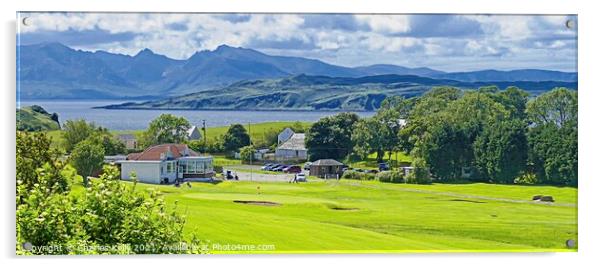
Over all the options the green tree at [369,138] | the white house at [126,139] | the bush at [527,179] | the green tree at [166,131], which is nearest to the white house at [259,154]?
the green tree at [166,131]

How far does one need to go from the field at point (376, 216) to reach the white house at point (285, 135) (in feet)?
1.36

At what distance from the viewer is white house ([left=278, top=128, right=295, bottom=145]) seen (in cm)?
944

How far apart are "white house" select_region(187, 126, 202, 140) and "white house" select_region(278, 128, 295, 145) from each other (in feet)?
2.46

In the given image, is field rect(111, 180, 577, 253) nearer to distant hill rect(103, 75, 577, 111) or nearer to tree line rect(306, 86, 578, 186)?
tree line rect(306, 86, 578, 186)

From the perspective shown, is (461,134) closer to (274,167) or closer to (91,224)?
(274,167)

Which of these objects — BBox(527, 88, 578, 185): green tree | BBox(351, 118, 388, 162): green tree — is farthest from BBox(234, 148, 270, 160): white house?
BBox(527, 88, 578, 185): green tree

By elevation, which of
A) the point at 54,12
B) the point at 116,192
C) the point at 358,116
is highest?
the point at 54,12

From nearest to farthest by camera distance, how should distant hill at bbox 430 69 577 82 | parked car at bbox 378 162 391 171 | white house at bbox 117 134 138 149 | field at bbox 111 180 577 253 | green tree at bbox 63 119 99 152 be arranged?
field at bbox 111 180 577 253
green tree at bbox 63 119 99 152
white house at bbox 117 134 138 149
distant hill at bbox 430 69 577 82
parked car at bbox 378 162 391 171

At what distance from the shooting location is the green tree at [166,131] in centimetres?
931

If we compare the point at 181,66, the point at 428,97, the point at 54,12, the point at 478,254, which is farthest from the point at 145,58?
the point at 478,254

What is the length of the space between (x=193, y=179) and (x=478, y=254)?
2723mm

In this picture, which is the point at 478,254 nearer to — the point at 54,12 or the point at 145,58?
the point at 145,58

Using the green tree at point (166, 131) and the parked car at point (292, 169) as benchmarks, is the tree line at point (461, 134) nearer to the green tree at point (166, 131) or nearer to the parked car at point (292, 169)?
the parked car at point (292, 169)
